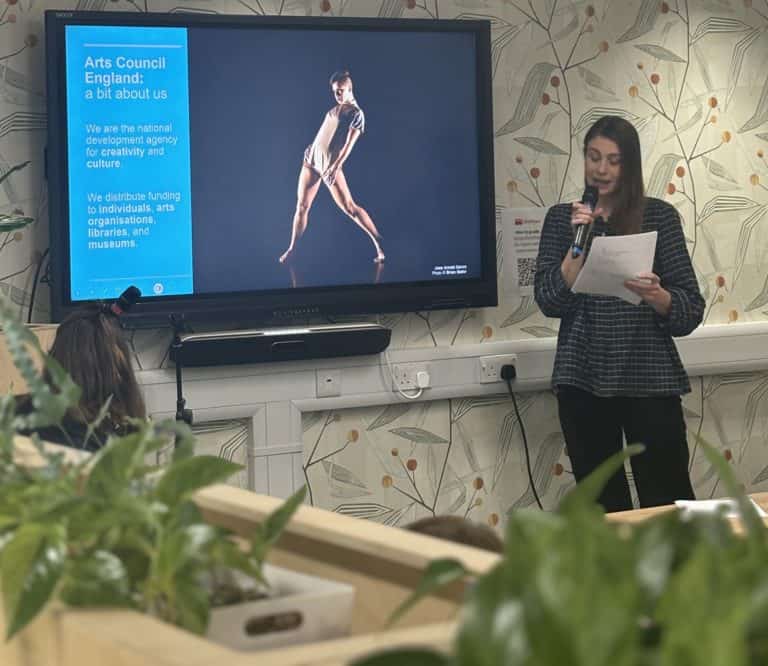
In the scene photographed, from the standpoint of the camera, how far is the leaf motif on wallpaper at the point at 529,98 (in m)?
4.32

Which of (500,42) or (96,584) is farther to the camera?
(500,42)

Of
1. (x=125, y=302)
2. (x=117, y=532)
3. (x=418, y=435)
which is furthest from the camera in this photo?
(x=418, y=435)

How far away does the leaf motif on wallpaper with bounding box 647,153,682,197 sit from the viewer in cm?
454

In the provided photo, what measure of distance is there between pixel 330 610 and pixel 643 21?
13.6 ft

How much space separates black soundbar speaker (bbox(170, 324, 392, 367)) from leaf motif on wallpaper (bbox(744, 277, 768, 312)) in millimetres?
1493

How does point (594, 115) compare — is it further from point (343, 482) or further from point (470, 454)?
point (343, 482)

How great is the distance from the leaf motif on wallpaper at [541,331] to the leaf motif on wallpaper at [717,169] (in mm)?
871

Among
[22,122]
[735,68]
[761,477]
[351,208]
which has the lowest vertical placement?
[761,477]

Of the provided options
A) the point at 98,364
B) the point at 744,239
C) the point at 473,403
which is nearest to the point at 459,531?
the point at 98,364

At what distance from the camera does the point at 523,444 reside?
439 centimetres

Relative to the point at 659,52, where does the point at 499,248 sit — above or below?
below

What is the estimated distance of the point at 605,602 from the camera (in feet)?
1.33

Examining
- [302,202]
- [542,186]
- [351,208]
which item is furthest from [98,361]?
[542,186]

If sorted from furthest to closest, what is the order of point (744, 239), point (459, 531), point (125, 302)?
point (744, 239) < point (125, 302) < point (459, 531)
